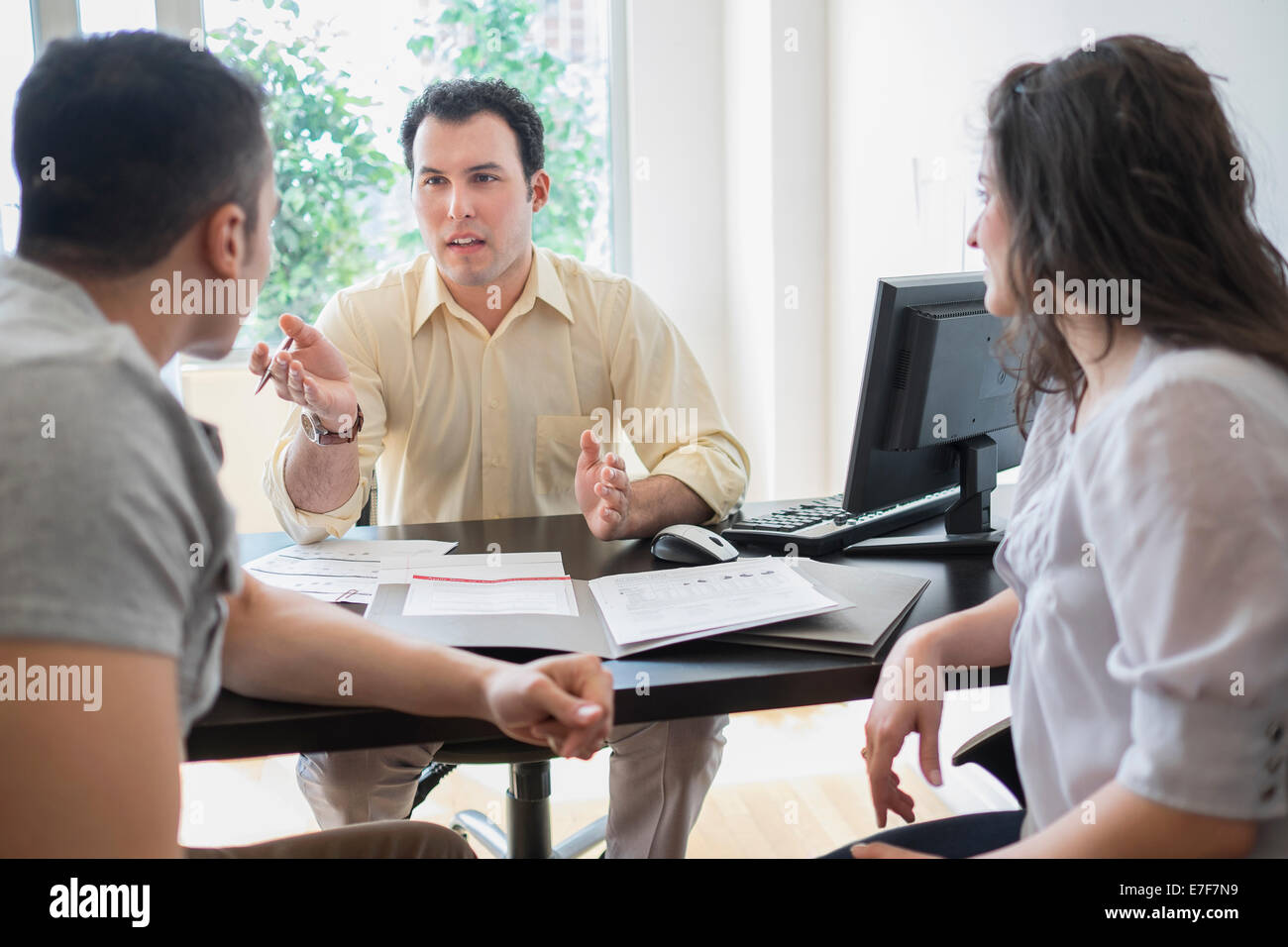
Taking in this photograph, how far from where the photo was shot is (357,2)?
3.41 m

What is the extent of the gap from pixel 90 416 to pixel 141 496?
0.06 meters

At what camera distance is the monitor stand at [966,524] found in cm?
151

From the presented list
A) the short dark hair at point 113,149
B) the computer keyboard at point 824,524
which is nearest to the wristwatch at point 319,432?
the computer keyboard at point 824,524

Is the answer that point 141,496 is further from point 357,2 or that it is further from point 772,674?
point 357,2

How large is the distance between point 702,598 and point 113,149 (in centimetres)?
75

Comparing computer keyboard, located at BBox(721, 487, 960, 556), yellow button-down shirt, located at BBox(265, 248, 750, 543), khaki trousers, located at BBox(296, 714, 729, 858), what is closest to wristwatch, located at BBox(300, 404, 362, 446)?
yellow button-down shirt, located at BBox(265, 248, 750, 543)

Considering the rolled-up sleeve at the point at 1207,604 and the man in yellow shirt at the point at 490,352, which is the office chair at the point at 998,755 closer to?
the rolled-up sleeve at the point at 1207,604

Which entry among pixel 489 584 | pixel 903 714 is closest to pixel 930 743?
pixel 903 714

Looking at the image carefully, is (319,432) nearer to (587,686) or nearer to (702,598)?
(702,598)

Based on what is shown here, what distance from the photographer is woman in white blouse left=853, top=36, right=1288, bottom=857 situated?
2.43ft

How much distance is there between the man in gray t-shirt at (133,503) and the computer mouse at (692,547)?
46cm

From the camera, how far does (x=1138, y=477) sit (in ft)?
2.56

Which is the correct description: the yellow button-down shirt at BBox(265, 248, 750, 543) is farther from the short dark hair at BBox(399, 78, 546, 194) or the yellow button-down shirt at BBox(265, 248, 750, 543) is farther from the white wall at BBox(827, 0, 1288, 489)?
the white wall at BBox(827, 0, 1288, 489)
